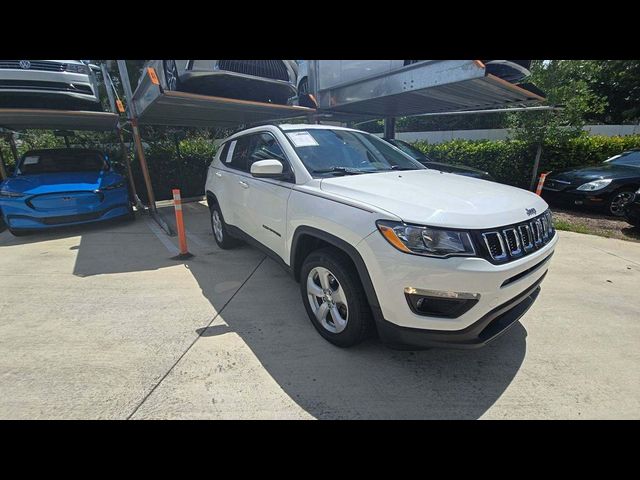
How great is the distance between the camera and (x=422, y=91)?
20.8 feet

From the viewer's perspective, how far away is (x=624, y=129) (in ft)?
48.6

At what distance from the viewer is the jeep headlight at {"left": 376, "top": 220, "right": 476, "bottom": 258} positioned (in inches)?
71.9

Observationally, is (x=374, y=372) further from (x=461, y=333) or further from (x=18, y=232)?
(x=18, y=232)

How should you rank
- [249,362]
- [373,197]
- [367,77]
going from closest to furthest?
[373,197] < [249,362] < [367,77]

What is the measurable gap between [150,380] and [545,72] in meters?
12.1

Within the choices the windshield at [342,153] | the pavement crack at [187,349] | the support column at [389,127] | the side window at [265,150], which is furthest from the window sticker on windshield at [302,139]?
the support column at [389,127]

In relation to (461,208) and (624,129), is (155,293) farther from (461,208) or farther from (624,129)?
(624,129)

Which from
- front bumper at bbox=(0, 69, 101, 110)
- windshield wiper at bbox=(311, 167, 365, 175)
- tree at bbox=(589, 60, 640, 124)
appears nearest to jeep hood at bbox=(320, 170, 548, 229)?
windshield wiper at bbox=(311, 167, 365, 175)

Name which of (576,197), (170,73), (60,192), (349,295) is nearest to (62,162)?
(60,192)

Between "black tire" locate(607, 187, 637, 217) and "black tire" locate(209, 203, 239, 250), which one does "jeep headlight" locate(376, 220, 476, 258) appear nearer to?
"black tire" locate(209, 203, 239, 250)

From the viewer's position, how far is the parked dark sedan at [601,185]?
6.54 meters

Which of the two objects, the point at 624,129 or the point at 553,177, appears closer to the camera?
the point at 553,177

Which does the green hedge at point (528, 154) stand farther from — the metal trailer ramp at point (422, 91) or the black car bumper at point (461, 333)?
the black car bumper at point (461, 333)
